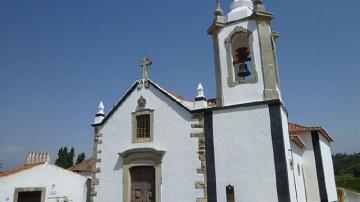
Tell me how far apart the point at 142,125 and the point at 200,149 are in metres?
2.79

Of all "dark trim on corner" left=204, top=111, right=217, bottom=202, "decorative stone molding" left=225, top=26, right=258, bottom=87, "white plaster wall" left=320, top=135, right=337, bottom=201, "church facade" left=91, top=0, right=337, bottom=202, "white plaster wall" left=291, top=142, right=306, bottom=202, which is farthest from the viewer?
"white plaster wall" left=320, top=135, right=337, bottom=201

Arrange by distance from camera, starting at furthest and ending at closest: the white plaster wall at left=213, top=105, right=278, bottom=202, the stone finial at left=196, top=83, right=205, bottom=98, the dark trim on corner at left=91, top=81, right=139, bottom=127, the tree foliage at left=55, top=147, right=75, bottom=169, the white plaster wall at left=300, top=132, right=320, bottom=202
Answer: the tree foliage at left=55, top=147, right=75, bottom=169 < the dark trim on corner at left=91, top=81, right=139, bottom=127 < the white plaster wall at left=300, top=132, right=320, bottom=202 < the stone finial at left=196, top=83, right=205, bottom=98 < the white plaster wall at left=213, top=105, right=278, bottom=202

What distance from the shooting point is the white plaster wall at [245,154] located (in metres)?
9.62

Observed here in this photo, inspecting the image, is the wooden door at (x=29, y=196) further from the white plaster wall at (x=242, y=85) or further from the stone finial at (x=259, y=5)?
the stone finial at (x=259, y=5)

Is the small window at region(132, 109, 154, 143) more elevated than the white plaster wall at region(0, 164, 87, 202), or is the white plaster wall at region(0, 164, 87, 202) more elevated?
the small window at region(132, 109, 154, 143)

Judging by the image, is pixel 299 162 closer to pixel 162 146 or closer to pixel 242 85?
pixel 242 85

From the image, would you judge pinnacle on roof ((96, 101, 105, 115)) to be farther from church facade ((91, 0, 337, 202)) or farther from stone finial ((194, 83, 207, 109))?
stone finial ((194, 83, 207, 109))

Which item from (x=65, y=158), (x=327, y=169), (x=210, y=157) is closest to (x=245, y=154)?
(x=210, y=157)

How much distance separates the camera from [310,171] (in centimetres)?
1300

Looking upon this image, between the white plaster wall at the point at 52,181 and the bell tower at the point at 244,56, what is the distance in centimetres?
768

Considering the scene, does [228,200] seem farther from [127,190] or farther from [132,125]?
[132,125]

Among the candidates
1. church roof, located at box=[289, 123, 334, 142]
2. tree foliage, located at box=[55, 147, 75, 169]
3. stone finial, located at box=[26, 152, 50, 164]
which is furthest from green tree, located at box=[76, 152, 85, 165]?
church roof, located at box=[289, 123, 334, 142]

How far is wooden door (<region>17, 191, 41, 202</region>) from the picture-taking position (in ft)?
45.0

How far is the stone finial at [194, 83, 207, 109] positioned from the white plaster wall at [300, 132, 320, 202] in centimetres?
514
